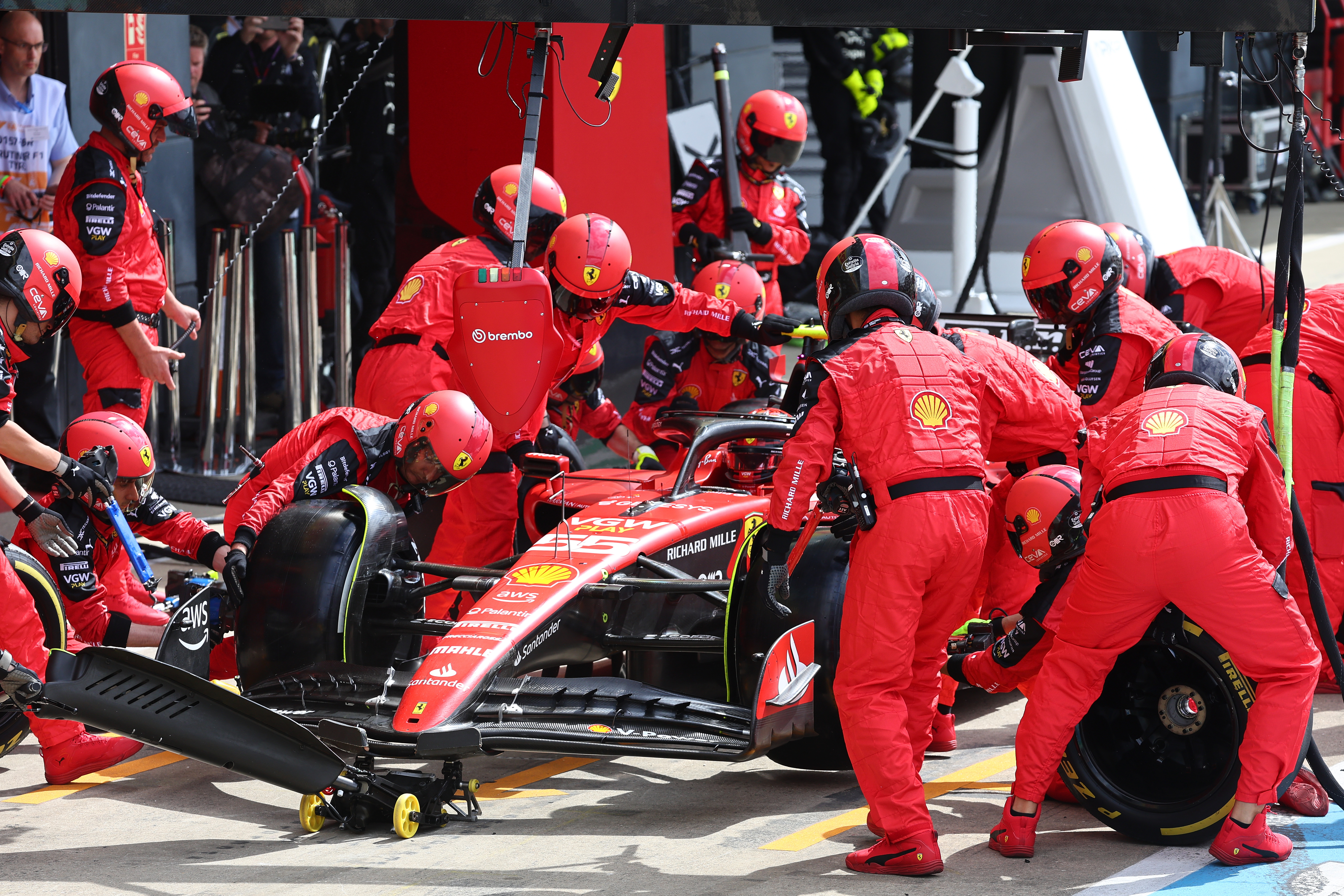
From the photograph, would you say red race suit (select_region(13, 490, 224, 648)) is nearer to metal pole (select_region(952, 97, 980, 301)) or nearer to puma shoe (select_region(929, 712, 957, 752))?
puma shoe (select_region(929, 712, 957, 752))

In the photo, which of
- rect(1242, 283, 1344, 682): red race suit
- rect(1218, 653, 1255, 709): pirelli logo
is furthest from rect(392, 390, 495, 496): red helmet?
rect(1242, 283, 1344, 682): red race suit

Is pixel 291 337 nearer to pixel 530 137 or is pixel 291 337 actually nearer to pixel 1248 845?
pixel 530 137

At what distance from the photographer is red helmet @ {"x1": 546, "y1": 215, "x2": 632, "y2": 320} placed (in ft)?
23.9

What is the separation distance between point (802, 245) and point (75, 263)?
17.2 feet

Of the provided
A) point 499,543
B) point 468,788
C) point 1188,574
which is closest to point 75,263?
point 499,543

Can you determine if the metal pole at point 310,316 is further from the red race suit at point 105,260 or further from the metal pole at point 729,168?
the red race suit at point 105,260

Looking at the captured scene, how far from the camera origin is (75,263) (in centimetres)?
656

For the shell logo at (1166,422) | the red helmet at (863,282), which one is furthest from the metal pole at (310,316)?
the shell logo at (1166,422)

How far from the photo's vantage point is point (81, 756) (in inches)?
239

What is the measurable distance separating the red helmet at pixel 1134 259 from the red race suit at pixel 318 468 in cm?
351

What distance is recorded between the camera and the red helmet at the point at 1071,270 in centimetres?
702

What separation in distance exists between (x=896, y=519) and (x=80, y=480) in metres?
3.04

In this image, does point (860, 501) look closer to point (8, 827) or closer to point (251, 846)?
point (251, 846)

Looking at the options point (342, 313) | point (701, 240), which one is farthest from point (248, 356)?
point (701, 240)
